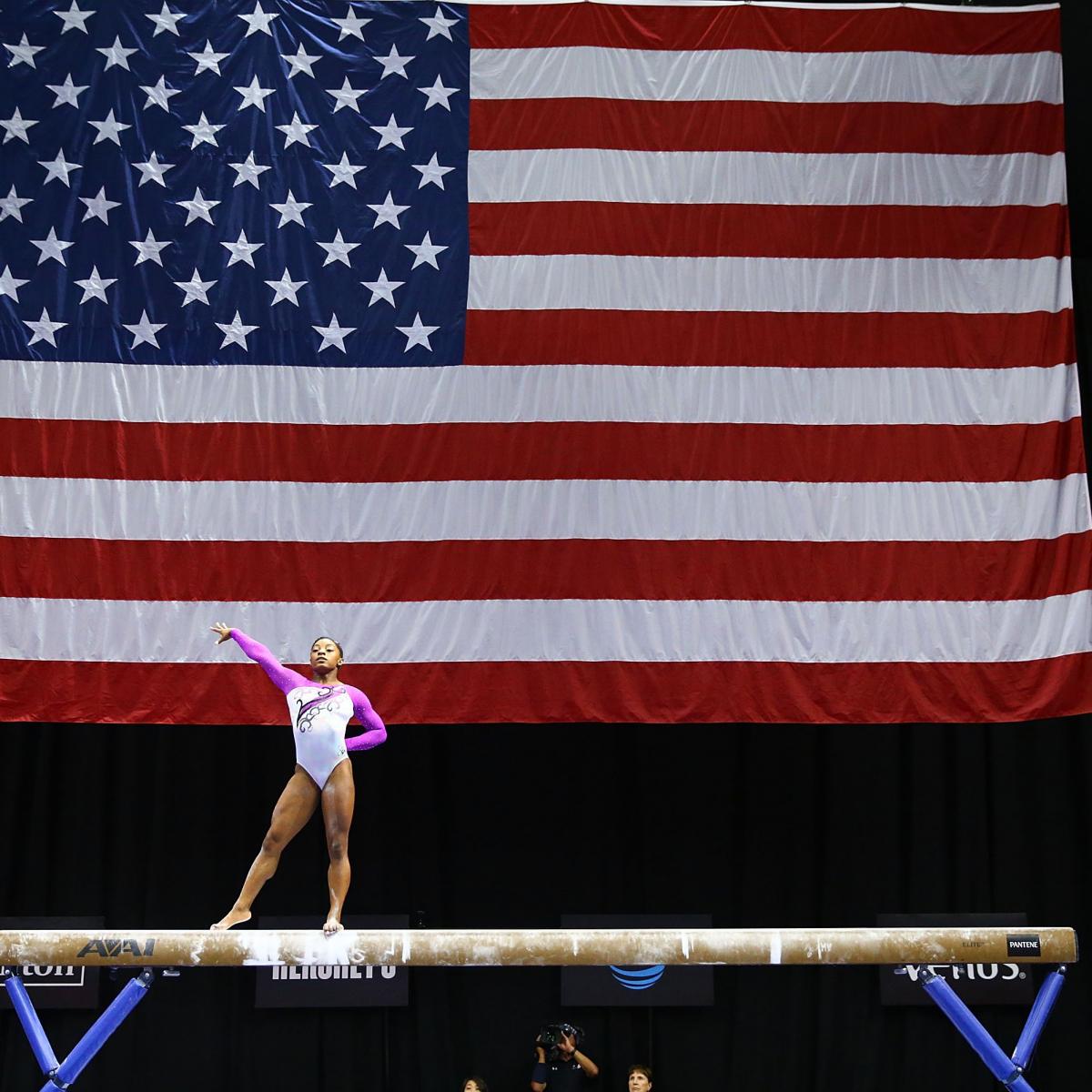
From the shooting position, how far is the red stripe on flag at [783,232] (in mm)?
8070

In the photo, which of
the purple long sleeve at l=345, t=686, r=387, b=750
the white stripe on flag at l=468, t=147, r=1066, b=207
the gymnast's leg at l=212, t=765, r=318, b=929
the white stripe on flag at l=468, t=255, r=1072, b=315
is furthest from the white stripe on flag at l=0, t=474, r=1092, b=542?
the gymnast's leg at l=212, t=765, r=318, b=929

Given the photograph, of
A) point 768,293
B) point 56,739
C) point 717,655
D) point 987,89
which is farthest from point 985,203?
point 56,739

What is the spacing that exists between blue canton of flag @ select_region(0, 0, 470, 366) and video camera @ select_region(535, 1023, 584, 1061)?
427cm

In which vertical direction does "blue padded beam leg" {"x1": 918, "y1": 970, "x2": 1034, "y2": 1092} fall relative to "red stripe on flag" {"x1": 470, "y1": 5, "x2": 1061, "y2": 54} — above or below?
below

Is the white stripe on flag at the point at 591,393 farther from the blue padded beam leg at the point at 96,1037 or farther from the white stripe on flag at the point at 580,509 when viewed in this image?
the blue padded beam leg at the point at 96,1037

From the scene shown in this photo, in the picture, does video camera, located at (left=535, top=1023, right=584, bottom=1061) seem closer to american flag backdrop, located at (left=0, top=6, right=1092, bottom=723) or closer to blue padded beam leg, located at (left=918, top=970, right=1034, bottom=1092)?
american flag backdrop, located at (left=0, top=6, right=1092, bottom=723)

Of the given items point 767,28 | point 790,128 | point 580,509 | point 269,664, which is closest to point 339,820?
point 269,664

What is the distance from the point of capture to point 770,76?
827 centimetres

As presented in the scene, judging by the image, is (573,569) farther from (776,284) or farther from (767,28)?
(767,28)

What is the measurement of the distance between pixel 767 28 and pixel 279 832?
18.6 feet

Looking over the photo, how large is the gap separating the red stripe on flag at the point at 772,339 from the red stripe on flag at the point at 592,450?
0.41 metres

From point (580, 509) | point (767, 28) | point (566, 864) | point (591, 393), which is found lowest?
point (566, 864)

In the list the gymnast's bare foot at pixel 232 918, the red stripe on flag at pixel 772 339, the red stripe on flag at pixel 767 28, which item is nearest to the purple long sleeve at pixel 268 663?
the gymnast's bare foot at pixel 232 918

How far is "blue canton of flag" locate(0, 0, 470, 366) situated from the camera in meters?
7.97
